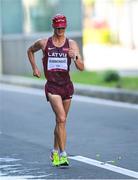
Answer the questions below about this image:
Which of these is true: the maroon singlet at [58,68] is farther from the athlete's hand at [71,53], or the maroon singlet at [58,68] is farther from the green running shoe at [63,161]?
the green running shoe at [63,161]

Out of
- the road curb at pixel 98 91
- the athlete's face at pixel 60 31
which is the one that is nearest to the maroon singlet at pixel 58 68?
the athlete's face at pixel 60 31

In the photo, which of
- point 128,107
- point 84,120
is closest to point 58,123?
point 84,120

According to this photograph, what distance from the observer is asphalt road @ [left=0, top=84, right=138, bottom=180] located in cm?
927

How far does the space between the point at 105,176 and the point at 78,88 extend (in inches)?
398

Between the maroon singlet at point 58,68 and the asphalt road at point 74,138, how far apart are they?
929 millimetres

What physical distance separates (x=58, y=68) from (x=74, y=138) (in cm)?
303

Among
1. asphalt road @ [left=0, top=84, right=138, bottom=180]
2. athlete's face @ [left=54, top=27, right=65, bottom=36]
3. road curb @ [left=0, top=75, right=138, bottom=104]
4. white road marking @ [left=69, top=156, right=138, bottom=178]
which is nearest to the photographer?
white road marking @ [left=69, top=156, right=138, bottom=178]

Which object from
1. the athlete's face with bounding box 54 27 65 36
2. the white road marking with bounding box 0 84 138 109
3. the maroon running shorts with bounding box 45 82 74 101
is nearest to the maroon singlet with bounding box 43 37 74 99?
the maroon running shorts with bounding box 45 82 74 101

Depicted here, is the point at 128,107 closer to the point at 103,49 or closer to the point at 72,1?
Result: the point at 72,1

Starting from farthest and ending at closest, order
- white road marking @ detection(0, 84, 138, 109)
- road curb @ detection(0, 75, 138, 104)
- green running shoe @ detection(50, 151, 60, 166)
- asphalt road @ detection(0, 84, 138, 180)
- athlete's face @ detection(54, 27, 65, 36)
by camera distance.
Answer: road curb @ detection(0, 75, 138, 104), white road marking @ detection(0, 84, 138, 109), green running shoe @ detection(50, 151, 60, 166), athlete's face @ detection(54, 27, 65, 36), asphalt road @ detection(0, 84, 138, 180)

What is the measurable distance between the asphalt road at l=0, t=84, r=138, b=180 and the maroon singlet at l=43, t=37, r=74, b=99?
929 mm

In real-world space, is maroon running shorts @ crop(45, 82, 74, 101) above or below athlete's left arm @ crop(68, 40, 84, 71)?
below

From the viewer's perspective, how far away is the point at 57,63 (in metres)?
9.48

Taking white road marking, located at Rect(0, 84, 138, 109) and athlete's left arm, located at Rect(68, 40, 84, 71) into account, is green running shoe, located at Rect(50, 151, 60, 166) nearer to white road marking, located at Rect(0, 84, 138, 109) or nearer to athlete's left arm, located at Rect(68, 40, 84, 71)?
athlete's left arm, located at Rect(68, 40, 84, 71)
